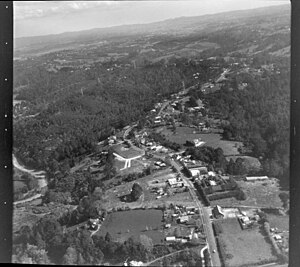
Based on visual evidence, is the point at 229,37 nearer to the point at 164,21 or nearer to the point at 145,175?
the point at 164,21

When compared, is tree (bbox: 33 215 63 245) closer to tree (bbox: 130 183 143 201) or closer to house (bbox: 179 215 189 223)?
tree (bbox: 130 183 143 201)

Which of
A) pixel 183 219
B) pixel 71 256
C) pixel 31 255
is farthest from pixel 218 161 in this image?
pixel 31 255

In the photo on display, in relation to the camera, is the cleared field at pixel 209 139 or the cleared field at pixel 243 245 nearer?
the cleared field at pixel 243 245

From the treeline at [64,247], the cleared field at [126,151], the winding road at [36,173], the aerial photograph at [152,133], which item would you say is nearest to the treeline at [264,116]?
the aerial photograph at [152,133]

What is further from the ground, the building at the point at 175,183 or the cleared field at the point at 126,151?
the cleared field at the point at 126,151

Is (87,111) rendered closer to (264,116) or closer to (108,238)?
(108,238)

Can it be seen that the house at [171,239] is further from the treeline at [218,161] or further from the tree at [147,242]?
the treeline at [218,161]

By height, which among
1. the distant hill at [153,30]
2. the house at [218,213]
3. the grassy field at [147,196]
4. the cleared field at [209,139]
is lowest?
the house at [218,213]

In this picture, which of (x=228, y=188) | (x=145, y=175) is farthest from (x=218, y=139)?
(x=145, y=175)
